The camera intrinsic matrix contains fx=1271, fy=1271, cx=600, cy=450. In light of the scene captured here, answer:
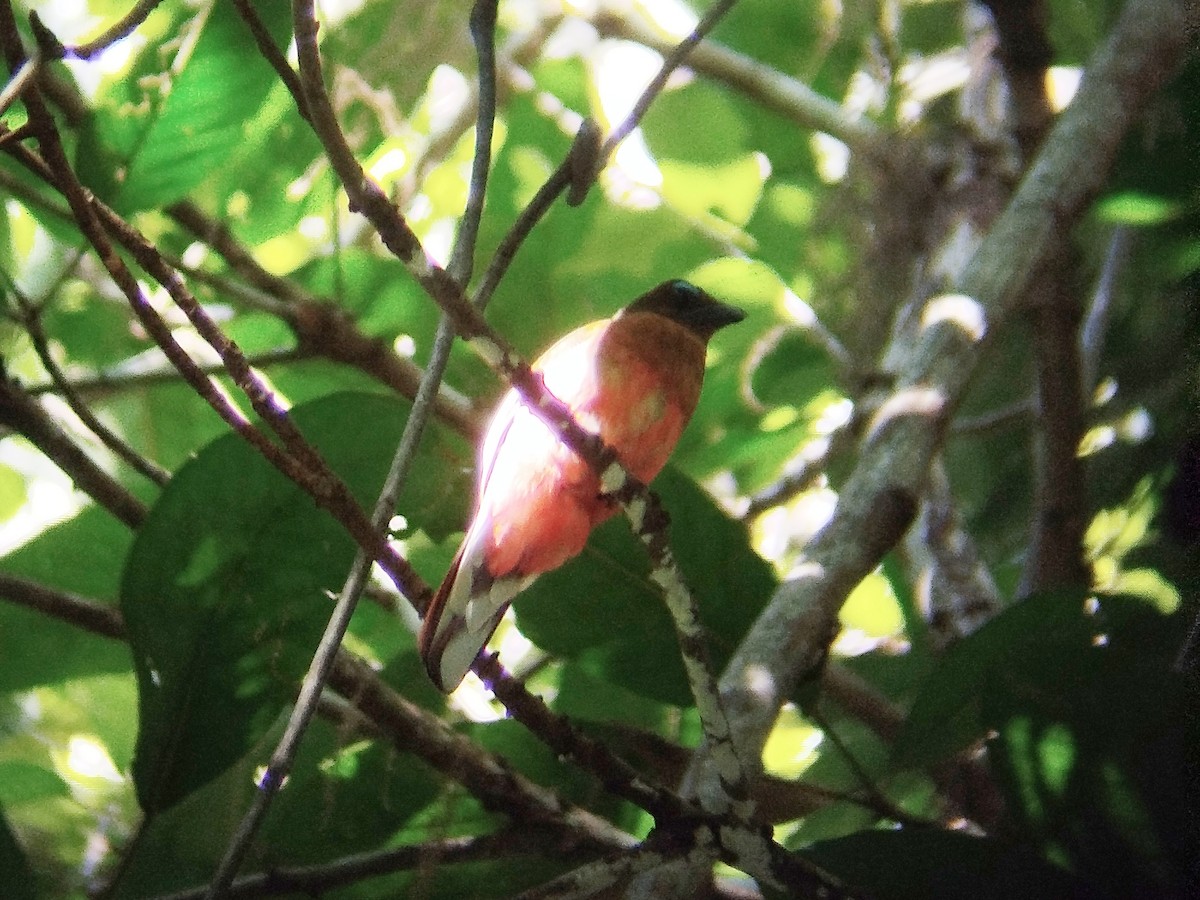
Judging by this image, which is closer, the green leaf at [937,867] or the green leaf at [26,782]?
the green leaf at [937,867]

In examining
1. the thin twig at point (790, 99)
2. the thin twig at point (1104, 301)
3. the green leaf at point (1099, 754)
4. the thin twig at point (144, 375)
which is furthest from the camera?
the thin twig at point (790, 99)

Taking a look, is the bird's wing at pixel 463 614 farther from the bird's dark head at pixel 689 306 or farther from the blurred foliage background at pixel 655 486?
the bird's dark head at pixel 689 306

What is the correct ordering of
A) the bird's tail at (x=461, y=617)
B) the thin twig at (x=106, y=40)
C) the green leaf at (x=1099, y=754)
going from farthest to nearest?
the bird's tail at (x=461, y=617) < the green leaf at (x=1099, y=754) < the thin twig at (x=106, y=40)

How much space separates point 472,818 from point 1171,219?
5.36ft

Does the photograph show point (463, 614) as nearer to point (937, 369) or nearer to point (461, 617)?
point (461, 617)

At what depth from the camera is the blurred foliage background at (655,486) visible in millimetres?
1695

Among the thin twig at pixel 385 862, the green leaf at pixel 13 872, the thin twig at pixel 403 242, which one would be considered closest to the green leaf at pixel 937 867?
the thin twig at pixel 385 862

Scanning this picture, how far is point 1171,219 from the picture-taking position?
7.64ft

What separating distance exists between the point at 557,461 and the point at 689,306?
62 centimetres

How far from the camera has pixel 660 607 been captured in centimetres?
199

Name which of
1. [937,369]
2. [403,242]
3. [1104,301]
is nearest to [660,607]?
[937,369]

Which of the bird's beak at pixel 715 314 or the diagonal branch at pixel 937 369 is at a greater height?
the bird's beak at pixel 715 314

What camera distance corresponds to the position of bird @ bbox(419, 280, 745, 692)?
6.30 feet

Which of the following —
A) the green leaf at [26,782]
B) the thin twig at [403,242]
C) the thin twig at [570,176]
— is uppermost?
the green leaf at [26,782]
